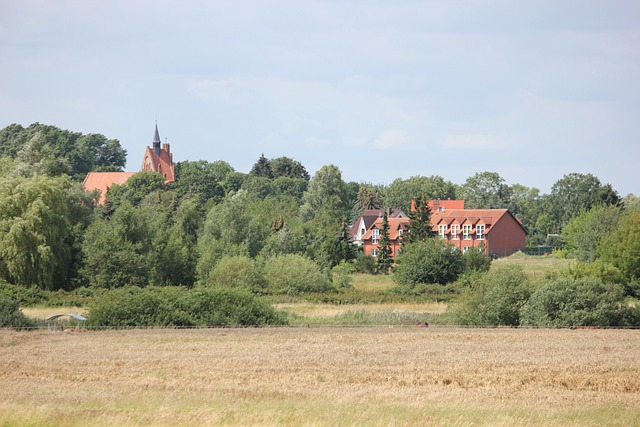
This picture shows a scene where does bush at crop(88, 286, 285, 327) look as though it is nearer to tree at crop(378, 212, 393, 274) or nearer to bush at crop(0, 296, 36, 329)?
bush at crop(0, 296, 36, 329)

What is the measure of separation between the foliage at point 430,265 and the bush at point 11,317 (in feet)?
118

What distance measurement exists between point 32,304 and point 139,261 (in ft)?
44.6

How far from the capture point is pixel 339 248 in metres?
105

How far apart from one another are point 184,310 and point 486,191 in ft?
436

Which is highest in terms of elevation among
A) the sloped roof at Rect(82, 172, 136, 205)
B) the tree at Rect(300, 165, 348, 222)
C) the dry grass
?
the sloped roof at Rect(82, 172, 136, 205)

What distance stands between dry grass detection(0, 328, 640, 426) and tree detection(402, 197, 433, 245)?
61.0m

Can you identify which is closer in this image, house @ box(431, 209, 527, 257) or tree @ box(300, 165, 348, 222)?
house @ box(431, 209, 527, 257)

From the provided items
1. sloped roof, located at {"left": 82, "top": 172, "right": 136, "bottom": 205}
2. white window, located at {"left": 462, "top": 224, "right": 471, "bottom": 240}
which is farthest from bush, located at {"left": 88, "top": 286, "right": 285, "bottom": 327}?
sloped roof, located at {"left": 82, "top": 172, "right": 136, "bottom": 205}

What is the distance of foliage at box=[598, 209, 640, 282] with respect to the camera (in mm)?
69562

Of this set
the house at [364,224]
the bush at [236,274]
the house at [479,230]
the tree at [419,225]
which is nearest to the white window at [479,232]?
the house at [479,230]

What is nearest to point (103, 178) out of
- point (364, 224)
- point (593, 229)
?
point (364, 224)

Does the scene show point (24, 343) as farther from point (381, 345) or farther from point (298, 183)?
point (298, 183)

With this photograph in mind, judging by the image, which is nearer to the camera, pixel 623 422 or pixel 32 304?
pixel 623 422

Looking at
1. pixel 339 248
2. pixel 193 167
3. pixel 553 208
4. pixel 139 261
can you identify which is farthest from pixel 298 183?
pixel 139 261
